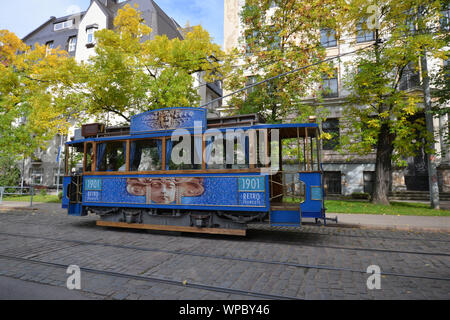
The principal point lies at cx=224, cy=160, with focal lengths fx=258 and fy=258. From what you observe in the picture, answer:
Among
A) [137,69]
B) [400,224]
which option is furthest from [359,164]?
[137,69]

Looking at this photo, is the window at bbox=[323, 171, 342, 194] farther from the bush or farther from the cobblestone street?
the cobblestone street

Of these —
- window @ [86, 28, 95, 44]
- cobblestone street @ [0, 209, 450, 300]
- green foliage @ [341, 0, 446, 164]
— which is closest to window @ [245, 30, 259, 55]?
green foliage @ [341, 0, 446, 164]

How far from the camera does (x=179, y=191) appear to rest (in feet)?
24.5

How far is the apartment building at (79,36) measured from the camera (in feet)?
85.5

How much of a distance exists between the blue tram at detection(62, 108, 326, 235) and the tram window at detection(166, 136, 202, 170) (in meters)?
0.03

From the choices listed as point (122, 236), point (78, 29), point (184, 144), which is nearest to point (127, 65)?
point (184, 144)

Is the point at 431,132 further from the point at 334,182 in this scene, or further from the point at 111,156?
the point at 111,156

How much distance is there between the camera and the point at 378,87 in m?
13.5

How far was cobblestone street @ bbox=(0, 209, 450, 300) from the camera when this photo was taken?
3.74m

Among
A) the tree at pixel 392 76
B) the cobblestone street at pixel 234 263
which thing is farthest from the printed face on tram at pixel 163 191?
the tree at pixel 392 76

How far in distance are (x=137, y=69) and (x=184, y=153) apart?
32.8 ft

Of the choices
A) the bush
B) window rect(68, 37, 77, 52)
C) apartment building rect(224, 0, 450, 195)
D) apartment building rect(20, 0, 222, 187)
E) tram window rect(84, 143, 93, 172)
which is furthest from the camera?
window rect(68, 37, 77, 52)

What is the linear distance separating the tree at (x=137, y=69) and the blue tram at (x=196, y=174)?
19.4 feet

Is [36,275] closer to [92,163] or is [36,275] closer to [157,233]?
[157,233]
